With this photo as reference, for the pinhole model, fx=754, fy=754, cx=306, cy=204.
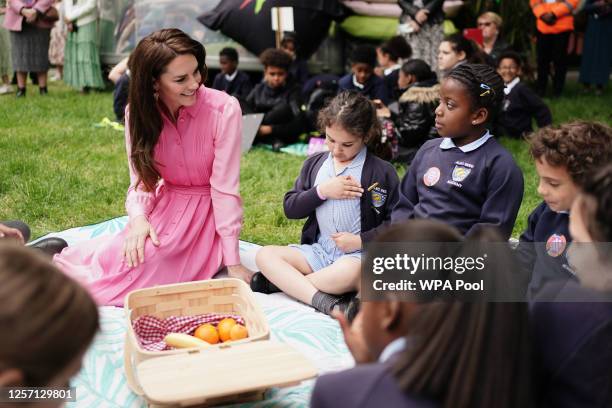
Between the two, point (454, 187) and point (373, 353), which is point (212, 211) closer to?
point (454, 187)

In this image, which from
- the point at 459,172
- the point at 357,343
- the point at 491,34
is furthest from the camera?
the point at 491,34

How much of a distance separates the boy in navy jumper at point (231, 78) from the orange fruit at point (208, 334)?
4.86 metres

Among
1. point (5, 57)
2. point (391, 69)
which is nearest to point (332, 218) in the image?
point (391, 69)

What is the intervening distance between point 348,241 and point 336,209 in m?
0.19

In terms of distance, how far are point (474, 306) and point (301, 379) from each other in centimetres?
98

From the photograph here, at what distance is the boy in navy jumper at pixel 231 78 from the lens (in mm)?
7438

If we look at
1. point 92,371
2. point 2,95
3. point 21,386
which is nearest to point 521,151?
point 92,371

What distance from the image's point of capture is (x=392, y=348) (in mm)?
1532

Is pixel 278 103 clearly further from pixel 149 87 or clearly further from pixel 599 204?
pixel 599 204

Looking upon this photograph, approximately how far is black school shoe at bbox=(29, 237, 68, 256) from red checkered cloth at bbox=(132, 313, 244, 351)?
1.03 m

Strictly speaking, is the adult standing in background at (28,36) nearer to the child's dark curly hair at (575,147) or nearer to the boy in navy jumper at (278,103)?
the boy in navy jumper at (278,103)

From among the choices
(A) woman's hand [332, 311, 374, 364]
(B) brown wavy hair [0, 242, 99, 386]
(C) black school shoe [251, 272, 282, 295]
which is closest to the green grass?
(C) black school shoe [251, 272, 282, 295]

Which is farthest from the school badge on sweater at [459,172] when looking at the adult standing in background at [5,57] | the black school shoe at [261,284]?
the adult standing in background at [5,57]

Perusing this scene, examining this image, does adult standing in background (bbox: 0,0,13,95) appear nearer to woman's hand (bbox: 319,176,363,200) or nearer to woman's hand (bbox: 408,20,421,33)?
woman's hand (bbox: 408,20,421,33)
